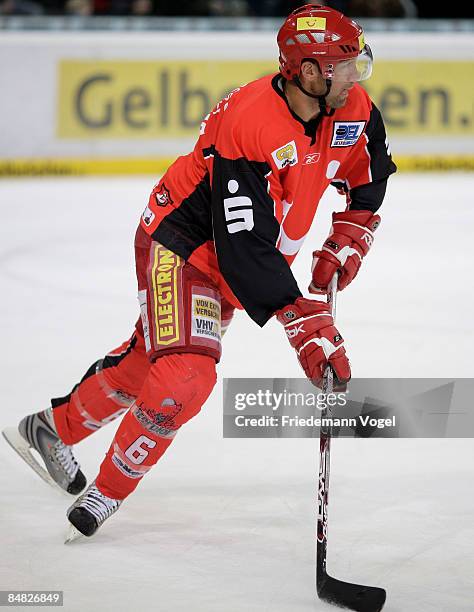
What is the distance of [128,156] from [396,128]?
6.59 feet

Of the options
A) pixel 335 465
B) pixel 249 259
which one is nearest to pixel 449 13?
pixel 335 465

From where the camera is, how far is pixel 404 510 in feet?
10.9

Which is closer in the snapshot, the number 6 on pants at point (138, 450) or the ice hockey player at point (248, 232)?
the ice hockey player at point (248, 232)

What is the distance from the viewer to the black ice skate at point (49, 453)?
135 inches

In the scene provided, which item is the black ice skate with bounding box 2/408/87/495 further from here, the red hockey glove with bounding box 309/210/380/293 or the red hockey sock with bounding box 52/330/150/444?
the red hockey glove with bounding box 309/210/380/293

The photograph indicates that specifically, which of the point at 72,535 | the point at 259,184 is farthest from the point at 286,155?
the point at 72,535

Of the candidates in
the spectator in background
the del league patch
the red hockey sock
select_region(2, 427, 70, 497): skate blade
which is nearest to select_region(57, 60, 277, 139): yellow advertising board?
the spectator in background

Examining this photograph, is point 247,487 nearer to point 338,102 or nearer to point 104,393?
point 104,393

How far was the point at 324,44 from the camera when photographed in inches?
112

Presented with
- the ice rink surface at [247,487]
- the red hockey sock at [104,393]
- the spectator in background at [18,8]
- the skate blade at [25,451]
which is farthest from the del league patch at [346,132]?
the spectator in background at [18,8]

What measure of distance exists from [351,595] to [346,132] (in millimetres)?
1157

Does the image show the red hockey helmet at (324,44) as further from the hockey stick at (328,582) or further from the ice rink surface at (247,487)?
the ice rink surface at (247,487)

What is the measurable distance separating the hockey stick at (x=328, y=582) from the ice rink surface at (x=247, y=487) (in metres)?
0.04

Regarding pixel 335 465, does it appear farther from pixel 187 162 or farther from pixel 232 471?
pixel 187 162
